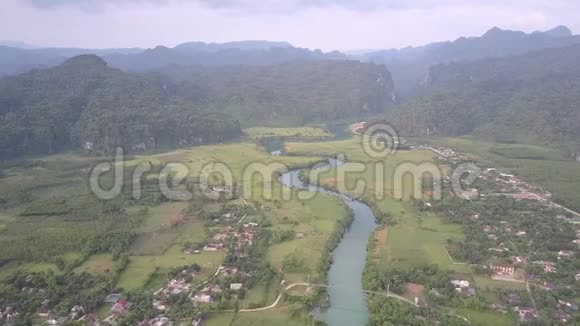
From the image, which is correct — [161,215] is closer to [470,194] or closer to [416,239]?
[416,239]

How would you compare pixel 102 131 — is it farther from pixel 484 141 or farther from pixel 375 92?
pixel 375 92

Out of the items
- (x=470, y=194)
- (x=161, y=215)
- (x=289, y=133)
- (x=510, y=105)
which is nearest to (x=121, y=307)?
(x=161, y=215)

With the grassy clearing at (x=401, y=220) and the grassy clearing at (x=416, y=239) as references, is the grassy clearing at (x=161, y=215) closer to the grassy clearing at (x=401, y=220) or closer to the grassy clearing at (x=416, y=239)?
the grassy clearing at (x=401, y=220)

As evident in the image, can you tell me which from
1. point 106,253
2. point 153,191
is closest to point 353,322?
point 106,253

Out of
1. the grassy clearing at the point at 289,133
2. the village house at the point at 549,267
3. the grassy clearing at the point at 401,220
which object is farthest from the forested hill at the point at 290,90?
the village house at the point at 549,267

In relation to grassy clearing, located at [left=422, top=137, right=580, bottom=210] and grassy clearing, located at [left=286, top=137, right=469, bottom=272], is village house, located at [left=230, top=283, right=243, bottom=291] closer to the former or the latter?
grassy clearing, located at [left=286, top=137, right=469, bottom=272]

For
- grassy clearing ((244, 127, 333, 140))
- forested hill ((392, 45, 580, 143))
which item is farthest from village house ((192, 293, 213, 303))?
forested hill ((392, 45, 580, 143))
